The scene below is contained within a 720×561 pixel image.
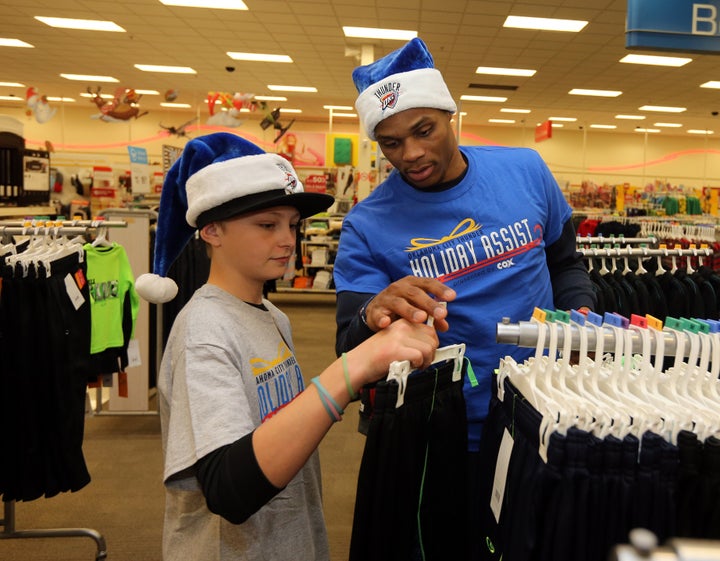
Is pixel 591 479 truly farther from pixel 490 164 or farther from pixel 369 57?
pixel 369 57

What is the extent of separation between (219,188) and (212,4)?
745 cm

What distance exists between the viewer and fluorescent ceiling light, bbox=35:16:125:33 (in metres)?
8.63

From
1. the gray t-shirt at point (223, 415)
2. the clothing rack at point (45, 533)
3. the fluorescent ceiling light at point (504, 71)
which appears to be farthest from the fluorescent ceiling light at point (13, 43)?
the gray t-shirt at point (223, 415)

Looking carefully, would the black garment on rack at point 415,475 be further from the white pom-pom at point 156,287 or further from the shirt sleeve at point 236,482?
the white pom-pom at point 156,287

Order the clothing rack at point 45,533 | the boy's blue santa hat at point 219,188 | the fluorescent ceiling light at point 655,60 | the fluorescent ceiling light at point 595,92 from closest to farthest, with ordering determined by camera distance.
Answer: the boy's blue santa hat at point 219,188 → the clothing rack at point 45,533 → the fluorescent ceiling light at point 655,60 → the fluorescent ceiling light at point 595,92

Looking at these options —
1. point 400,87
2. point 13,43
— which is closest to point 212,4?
point 13,43

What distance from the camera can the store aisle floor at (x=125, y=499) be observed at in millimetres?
2941

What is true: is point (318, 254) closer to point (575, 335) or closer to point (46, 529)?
point (46, 529)

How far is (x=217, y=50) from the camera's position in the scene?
32.7ft

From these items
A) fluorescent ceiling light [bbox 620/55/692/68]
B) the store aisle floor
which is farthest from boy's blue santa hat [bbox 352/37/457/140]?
fluorescent ceiling light [bbox 620/55/692/68]

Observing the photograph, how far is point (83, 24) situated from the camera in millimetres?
8844

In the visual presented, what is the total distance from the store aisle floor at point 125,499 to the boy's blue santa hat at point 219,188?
2048mm

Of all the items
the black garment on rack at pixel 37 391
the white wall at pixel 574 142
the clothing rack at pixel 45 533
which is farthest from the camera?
the white wall at pixel 574 142

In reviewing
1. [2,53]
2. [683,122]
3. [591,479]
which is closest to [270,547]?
[591,479]
